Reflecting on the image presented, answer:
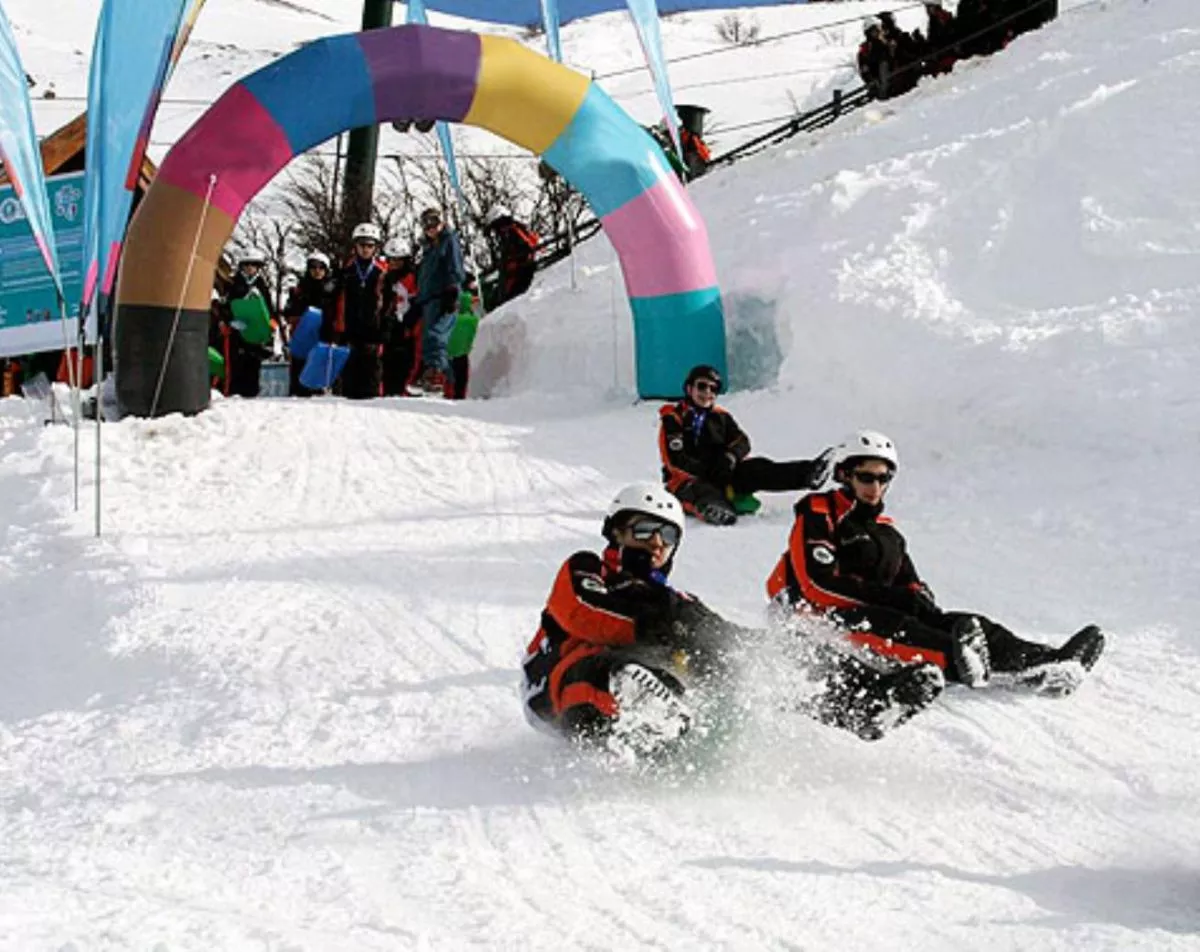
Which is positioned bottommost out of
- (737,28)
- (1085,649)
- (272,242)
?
(1085,649)

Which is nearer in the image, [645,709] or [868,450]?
[645,709]

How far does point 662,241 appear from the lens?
1073 centimetres

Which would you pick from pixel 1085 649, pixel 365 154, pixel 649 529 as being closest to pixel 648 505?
pixel 649 529

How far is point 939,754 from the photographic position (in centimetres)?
422

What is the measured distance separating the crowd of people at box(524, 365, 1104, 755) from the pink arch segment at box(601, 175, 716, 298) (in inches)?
222

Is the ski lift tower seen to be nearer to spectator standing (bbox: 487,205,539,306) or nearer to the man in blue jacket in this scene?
spectator standing (bbox: 487,205,539,306)

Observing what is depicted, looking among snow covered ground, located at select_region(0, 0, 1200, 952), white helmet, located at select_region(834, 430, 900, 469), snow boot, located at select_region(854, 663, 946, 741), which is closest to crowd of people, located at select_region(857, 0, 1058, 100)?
snow covered ground, located at select_region(0, 0, 1200, 952)

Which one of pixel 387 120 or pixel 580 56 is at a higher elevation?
pixel 580 56

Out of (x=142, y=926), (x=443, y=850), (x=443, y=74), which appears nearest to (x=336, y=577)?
(x=443, y=850)

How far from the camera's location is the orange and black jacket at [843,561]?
484cm

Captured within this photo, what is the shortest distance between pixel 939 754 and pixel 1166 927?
4.15ft

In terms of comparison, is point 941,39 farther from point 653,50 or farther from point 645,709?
point 645,709

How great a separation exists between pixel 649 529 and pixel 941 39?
13.0 metres

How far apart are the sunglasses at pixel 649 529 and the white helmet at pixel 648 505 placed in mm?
18
